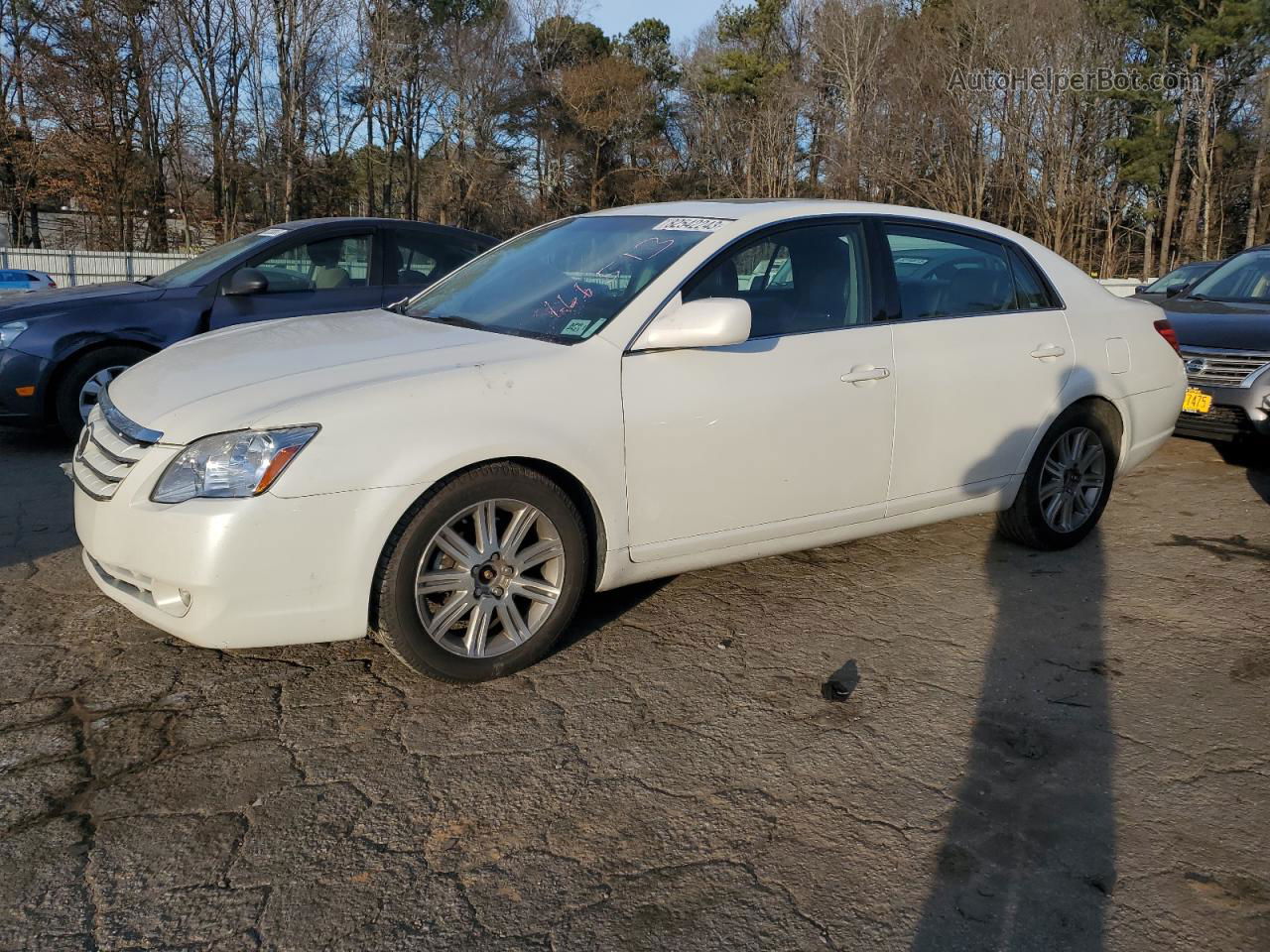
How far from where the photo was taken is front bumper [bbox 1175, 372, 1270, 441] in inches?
256

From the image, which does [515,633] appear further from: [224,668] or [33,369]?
[33,369]

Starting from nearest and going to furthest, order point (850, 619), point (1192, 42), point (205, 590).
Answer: point (205, 590) < point (850, 619) < point (1192, 42)

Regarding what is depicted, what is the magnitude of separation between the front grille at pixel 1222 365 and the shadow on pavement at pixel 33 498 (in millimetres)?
6797

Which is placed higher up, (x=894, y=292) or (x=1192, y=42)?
(x=1192, y=42)

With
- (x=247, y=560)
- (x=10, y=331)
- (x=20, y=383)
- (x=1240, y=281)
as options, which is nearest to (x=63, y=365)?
(x=20, y=383)

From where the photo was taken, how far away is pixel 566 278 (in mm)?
3996

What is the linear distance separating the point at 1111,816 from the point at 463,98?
4274cm

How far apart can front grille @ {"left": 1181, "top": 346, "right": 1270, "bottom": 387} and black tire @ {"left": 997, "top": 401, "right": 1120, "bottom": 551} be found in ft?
7.73

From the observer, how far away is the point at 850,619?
4.02 meters

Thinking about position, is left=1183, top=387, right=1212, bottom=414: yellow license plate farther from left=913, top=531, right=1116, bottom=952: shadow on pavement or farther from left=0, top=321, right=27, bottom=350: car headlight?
left=0, top=321, right=27, bottom=350: car headlight

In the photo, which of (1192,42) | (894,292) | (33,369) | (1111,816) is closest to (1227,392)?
(894,292)

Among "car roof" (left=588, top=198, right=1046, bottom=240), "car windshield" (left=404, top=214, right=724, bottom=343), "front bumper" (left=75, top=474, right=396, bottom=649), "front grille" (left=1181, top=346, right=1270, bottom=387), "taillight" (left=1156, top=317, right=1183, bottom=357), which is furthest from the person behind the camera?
"front grille" (left=1181, top=346, right=1270, bottom=387)

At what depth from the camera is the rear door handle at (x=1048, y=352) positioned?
4.53 meters

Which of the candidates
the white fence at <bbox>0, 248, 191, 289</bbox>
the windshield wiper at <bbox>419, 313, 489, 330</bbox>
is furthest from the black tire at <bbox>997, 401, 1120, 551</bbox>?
the white fence at <bbox>0, 248, 191, 289</bbox>
